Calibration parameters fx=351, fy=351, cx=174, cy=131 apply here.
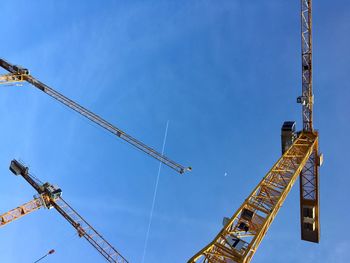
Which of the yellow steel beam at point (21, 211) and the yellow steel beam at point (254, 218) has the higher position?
the yellow steel beam at point (21, 211)

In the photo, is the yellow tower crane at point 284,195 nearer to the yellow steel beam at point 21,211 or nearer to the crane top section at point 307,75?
the crane top section at point 307,75

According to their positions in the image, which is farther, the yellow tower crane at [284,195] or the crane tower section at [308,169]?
the crane tower section at [308,169]

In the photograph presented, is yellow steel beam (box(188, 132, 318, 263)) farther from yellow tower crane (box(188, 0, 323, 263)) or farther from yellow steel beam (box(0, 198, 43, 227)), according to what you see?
yellow steel beam (box(0, 198, 43, 227))

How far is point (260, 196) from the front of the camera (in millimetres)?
31469

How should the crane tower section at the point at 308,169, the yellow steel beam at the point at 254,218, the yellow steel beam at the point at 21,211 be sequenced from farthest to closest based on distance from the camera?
1. the yellow steel beam at the point at 21,211
2. the crane tower section at the point at 308,169
3. the yellow steel beam at the point at 254,218

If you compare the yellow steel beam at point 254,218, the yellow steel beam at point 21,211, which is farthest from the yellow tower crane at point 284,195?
the yellow steel beam at point 21,211

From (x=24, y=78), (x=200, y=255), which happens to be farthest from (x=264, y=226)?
(x=24, y=78)

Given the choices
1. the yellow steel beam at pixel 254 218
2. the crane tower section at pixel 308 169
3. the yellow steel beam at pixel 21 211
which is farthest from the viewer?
the yellow steel beam at pixel 21 211

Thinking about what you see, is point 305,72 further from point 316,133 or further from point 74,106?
point 74,106

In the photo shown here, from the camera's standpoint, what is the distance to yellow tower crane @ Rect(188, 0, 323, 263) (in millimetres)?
24828

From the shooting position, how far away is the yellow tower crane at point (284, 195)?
81.5 ft

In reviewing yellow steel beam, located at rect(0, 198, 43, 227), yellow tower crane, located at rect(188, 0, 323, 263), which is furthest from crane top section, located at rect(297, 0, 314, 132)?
yellow steel beam, located at rect(0, 198, 43, 227)

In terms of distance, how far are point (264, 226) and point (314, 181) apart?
2430cm

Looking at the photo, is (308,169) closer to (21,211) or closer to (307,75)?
(307,75)
